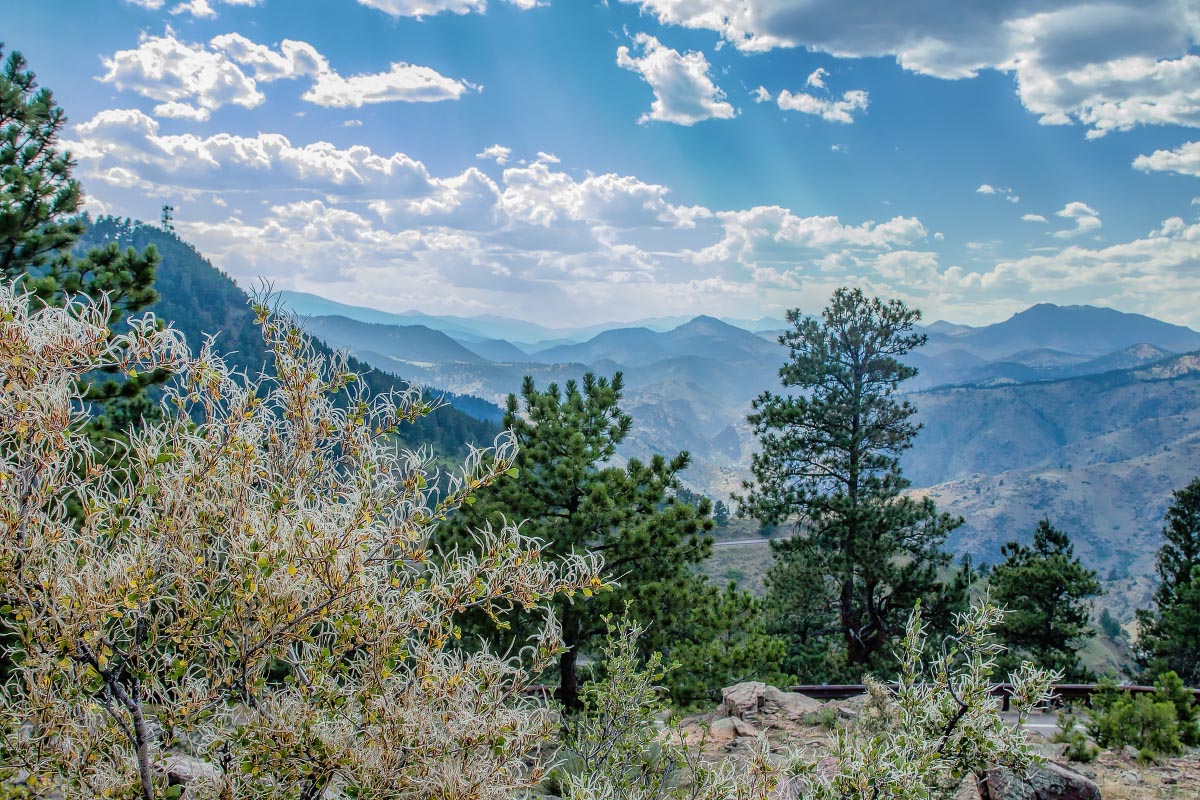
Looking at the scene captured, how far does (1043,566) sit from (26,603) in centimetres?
2580

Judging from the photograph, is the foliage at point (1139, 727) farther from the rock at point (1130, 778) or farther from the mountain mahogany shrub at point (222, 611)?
the mountain mahogany shrub at point (222, 611)

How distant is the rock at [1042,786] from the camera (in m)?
6.06

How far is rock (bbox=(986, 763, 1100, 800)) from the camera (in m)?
6.06

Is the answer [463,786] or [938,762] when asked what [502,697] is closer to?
[463,786]

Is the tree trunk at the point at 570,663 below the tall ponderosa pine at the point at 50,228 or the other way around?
below

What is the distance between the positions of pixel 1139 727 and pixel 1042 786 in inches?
153

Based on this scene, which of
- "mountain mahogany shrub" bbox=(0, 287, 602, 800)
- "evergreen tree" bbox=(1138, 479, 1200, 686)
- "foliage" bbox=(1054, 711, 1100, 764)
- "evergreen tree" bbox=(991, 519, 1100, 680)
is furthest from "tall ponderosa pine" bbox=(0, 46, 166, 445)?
"evergreen tree" bbox=(1138, 479, 1200, 686)

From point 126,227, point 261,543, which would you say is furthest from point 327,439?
point 126,227

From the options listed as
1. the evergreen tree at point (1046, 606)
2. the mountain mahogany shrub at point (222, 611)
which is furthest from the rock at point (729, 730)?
the evergreen tree at point (1046, 606)

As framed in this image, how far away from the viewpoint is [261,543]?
3.12 metres

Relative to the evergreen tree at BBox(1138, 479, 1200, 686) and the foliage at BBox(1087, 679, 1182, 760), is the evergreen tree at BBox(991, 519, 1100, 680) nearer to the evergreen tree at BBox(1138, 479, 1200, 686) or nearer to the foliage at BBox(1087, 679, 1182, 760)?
the evergreen tree at BBox(1138, 479, 1200, 686)

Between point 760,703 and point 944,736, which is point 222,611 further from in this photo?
point 760,703

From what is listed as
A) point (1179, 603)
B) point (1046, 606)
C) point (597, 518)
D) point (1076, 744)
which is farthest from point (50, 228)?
point (1179, 603)

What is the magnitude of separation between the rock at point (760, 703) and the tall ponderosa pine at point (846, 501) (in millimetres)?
7210
